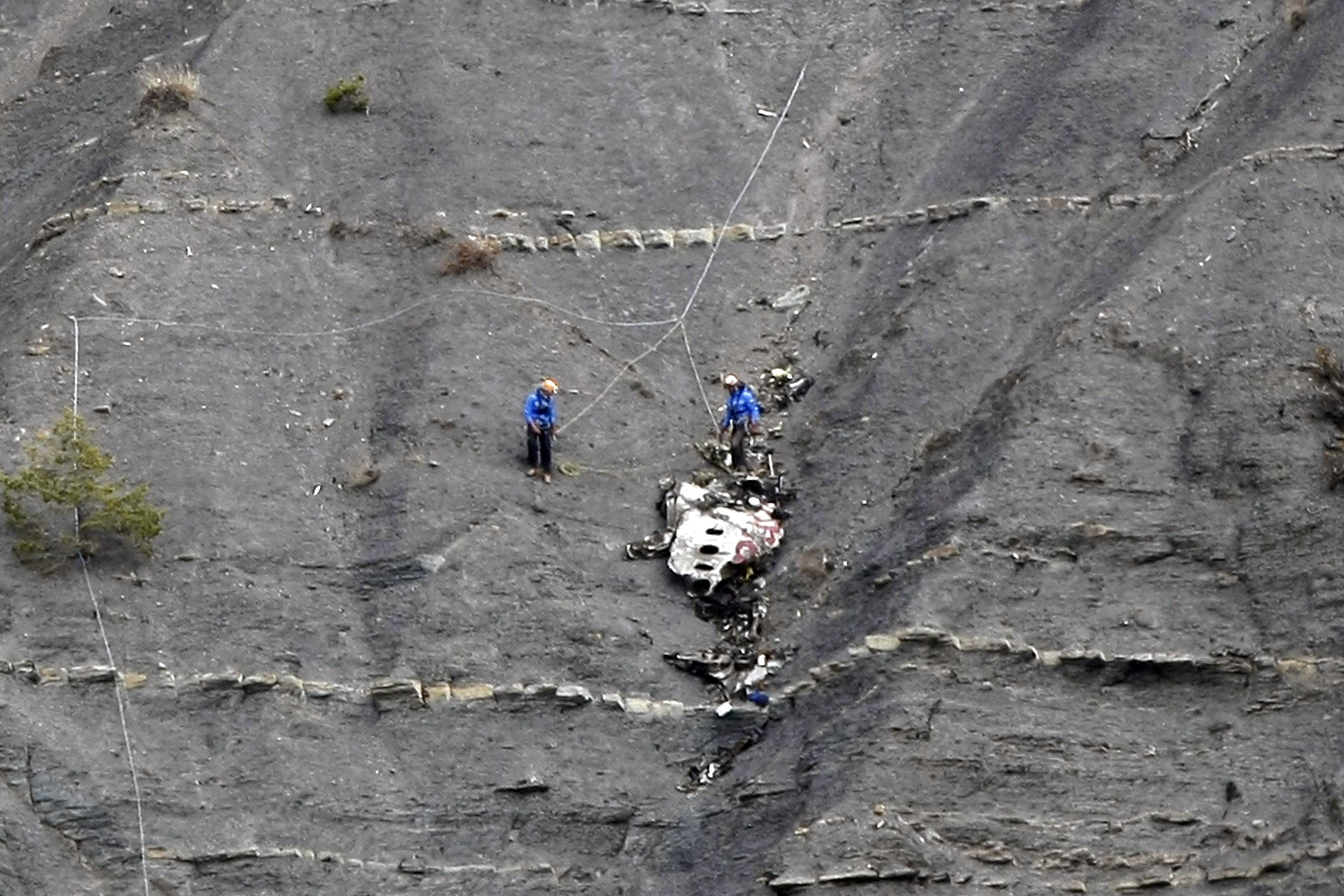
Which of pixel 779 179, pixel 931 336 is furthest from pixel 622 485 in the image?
pixel 779 179

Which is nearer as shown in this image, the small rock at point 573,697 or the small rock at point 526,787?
the small rock at point 526,787

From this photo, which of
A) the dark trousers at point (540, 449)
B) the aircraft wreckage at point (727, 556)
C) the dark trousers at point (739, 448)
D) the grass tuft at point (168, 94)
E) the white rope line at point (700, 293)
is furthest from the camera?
the grass tuft at point (168, 94)

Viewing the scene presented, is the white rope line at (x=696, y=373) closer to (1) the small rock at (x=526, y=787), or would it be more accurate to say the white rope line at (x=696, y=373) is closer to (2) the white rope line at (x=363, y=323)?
(2) the white rope line at (x=363, y=323)

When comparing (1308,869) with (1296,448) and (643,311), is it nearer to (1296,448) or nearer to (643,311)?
(1296,448)

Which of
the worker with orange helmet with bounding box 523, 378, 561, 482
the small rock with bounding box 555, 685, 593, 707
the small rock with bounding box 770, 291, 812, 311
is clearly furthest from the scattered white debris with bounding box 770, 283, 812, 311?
the small rock with bounding box 555, 685, 593, 707

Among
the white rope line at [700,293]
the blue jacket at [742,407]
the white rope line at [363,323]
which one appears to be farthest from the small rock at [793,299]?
the blue jacket at [742,407]

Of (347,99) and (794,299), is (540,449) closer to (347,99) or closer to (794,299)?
(794,299)

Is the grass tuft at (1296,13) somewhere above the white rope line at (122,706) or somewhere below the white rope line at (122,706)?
above

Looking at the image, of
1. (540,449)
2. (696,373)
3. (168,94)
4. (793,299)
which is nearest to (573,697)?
(540,449)
